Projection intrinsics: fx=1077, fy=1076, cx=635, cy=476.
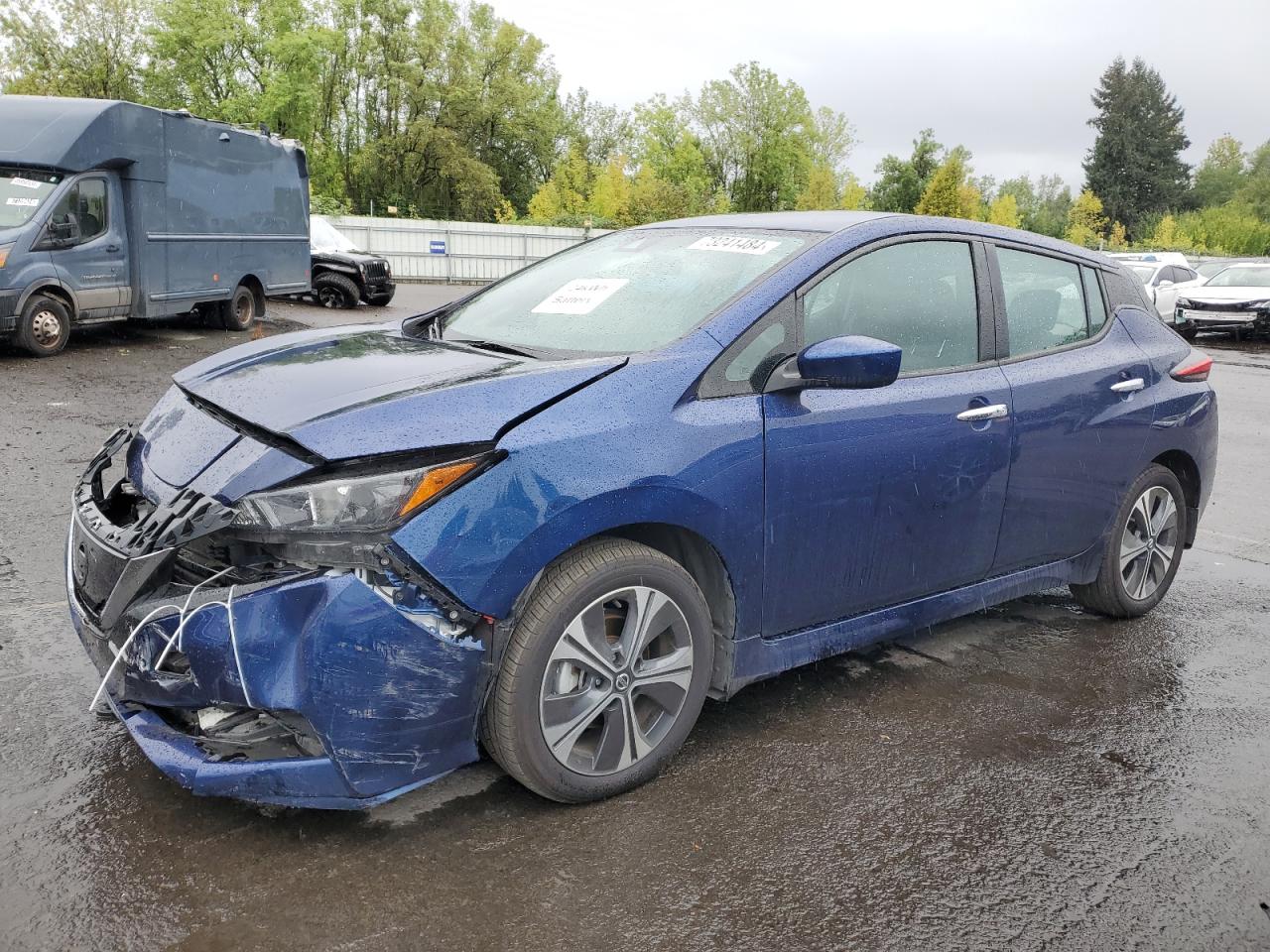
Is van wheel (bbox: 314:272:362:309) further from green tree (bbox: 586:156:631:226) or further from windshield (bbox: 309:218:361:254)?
green tree (bbox: 586:156:631:226)

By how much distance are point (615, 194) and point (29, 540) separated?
47.9 meters

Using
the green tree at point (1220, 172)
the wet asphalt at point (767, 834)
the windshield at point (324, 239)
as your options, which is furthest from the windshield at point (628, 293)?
the green tree at point (1220, 172)

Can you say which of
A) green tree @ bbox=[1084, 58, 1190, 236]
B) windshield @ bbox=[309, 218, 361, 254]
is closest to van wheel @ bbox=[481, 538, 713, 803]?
windshield @ bbox=[309, 218, 361, 254]

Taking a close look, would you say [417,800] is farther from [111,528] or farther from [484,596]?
[111,528]

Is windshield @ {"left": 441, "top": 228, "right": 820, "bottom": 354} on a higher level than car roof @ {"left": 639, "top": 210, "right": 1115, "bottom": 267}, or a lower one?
lower

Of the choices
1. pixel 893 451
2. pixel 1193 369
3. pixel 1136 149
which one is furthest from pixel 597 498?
pixel 1136 149

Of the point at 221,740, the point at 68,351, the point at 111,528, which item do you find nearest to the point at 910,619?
the point at 221,740

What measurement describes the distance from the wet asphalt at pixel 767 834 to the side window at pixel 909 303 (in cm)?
129

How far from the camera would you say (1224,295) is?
2253 centimetres

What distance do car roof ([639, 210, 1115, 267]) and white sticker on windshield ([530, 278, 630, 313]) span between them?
1.42ft

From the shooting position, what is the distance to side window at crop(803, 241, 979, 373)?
3.56 metres

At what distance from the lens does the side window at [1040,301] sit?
13.7 ft

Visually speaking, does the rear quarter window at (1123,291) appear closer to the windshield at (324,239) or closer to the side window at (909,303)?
the side window at (909,303)

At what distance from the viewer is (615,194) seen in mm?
51219
